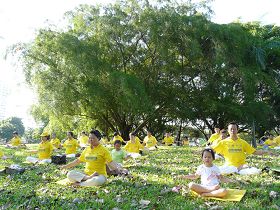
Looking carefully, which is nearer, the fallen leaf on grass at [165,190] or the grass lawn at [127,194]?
the grass lawn at [127,194]

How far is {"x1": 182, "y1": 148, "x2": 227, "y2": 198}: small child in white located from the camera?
6.75 m

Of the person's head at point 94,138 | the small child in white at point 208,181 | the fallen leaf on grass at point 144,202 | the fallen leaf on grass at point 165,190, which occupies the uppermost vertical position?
the person's head at point 94,138

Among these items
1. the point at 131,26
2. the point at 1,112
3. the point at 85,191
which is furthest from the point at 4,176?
the point at 1,112

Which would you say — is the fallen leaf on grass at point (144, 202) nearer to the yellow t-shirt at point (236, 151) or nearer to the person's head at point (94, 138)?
the person's head at point (94, 138)

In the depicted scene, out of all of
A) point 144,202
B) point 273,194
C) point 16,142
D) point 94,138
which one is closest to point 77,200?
point 144,202

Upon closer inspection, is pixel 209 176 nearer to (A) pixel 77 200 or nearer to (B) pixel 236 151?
Result: (A) pixel 77 200

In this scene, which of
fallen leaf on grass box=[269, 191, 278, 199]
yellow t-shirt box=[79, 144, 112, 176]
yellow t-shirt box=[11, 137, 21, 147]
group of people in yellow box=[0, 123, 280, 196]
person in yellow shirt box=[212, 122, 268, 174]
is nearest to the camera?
fallen leaf on grass box=[269, 191, 278, 199]

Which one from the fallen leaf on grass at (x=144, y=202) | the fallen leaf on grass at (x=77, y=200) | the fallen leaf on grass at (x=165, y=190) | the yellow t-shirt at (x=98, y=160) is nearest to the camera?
the fallen leaf on grass at (x=144, y=202)

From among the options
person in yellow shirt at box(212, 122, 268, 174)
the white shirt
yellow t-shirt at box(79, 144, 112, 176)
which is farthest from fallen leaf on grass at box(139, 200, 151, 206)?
person in yellow shirt at box(212, 122, 268, 174)

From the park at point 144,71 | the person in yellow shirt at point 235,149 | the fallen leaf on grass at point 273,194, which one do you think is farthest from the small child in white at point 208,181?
the park at point 144,71

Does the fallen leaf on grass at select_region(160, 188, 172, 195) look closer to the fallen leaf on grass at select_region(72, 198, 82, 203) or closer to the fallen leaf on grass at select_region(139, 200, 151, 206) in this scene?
the fallen leaf on grass at select_region(139, 200, 151, 206)

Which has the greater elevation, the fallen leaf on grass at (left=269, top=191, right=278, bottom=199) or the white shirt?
the white shirt

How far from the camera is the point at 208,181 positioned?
748 cm

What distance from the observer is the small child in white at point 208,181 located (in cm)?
675
